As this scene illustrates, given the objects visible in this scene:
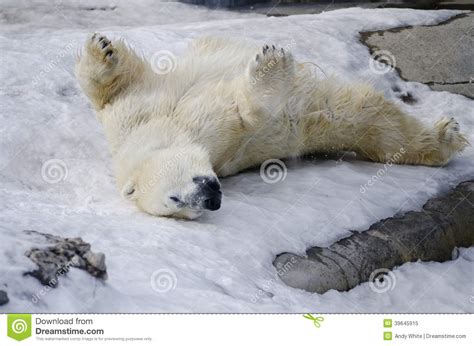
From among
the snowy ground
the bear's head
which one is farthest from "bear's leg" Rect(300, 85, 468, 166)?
the bear's head

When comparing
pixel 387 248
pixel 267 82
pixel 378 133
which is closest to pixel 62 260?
pixel 387 248

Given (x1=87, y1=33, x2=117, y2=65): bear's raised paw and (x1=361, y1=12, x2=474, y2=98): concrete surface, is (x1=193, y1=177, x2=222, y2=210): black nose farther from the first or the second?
(x1=361, y1=12, x2=474, y2=98): concrete surface

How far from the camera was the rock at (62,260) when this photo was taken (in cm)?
275

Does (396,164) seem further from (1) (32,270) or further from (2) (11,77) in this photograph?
(1) (32,270)

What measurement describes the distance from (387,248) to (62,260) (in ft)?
5.70

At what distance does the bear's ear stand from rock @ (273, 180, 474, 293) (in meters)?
0.89

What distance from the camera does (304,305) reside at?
3.30 meters

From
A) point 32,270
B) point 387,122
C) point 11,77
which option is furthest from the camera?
point 11,77

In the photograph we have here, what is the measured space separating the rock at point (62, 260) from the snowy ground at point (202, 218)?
0.04 metres

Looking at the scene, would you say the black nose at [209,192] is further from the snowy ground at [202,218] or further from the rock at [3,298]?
the rock at [3,298]

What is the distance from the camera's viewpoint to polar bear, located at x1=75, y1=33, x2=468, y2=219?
4.10 meters

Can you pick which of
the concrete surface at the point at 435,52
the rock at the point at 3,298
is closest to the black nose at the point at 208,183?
the rock at the point at 3,298
